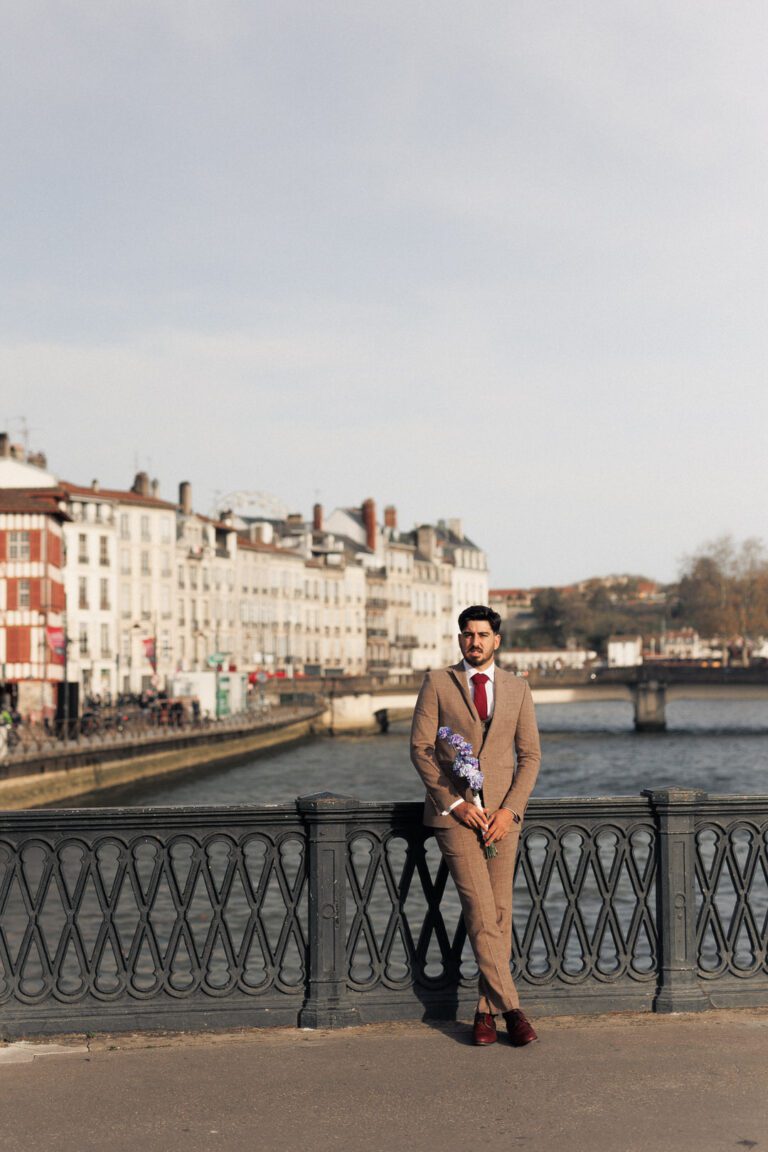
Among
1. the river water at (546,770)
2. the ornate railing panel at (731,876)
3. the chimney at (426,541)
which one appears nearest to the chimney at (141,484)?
the river water at (546,770)

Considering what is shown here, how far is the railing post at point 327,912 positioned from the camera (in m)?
8.30

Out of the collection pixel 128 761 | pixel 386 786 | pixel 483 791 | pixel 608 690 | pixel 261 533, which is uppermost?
pixel 261 533

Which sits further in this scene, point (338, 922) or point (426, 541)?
point (426, 541)

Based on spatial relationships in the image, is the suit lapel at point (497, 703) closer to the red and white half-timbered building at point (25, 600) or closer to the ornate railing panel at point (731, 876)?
the ornate railing panel at point (731, 876)

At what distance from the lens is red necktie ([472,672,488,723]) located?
8.02m

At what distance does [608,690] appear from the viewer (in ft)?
372

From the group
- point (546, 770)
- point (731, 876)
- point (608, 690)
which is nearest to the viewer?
point (731, 876)

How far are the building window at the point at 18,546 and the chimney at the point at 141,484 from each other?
42043 millimetres

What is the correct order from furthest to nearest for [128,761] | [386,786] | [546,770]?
[546,770]
[386,786]
[128,761]

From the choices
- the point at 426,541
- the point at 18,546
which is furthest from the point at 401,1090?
the point at 426,541

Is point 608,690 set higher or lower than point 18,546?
lower

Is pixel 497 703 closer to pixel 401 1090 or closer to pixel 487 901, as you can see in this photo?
pixel 487 901

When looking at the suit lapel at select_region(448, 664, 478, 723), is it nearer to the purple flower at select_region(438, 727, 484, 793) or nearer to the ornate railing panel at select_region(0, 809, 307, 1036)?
the purple flower at select_region(438, 727, 484, 793)

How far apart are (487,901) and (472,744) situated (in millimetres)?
713
